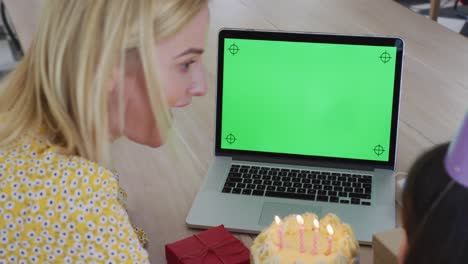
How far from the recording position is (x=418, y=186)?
0.55 metres

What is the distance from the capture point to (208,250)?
977mm

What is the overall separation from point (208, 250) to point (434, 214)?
52cm

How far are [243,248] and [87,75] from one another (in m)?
0.37

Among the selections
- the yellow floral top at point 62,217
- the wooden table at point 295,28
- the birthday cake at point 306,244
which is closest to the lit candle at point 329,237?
the birthday cake at point 306,244

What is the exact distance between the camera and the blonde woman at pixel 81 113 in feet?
2.64

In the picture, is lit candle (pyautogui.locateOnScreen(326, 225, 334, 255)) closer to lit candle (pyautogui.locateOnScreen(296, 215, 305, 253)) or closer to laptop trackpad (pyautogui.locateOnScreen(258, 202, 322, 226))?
lit candle (pyautogui.locateOnScreen(296, 215, 305, 253))

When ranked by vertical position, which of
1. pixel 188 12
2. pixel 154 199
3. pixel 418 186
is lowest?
pixel 154 199

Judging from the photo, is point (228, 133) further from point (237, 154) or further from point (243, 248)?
point (243, 248)

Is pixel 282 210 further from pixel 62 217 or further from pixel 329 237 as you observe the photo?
pixel 62 217

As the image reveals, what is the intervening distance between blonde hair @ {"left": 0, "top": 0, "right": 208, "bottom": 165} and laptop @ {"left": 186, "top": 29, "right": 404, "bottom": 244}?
1.01 ft

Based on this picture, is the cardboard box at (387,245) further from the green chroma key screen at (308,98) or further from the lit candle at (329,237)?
the green chroma key screen at (308,98)

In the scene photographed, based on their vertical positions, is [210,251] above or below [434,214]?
below

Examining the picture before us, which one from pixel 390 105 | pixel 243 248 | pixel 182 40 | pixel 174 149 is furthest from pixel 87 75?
pixel 390 105

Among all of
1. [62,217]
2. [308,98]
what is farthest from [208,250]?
[308,98]
